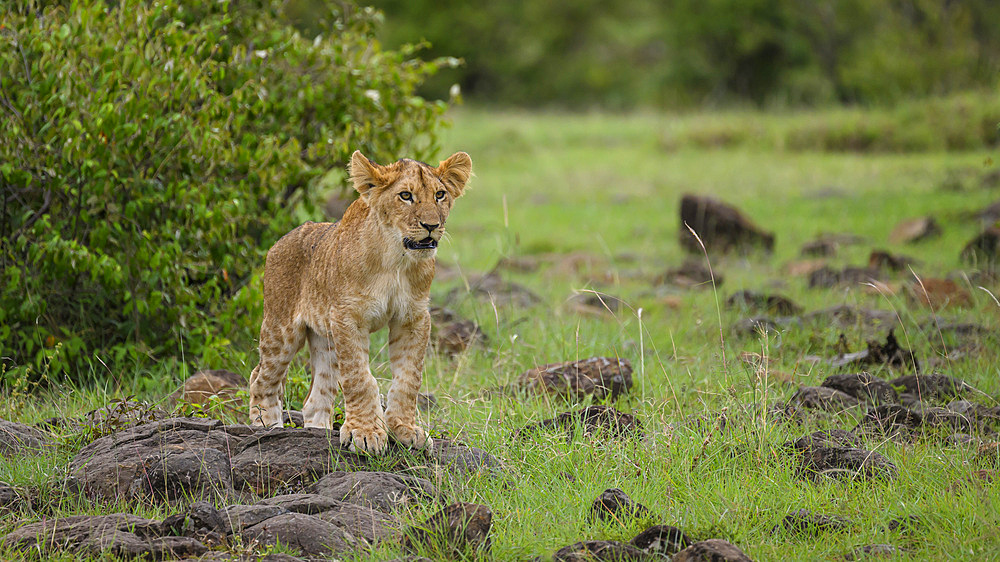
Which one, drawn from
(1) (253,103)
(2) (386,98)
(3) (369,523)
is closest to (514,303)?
(2) (386,98)

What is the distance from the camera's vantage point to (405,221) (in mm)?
4688

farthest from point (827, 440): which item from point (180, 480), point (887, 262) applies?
point (887, 262)

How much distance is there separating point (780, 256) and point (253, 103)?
7.15m

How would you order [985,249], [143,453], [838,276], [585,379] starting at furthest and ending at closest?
[985,249] < [838,276] < [585,379] < [143,453]

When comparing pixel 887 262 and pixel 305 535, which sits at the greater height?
pixel 305 535

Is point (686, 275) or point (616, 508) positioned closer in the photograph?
point (616, 508)

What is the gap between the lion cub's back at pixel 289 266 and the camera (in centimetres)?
551

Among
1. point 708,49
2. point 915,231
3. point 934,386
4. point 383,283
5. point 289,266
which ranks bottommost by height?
point 708,49

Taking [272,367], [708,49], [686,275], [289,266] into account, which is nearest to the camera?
[272,367]

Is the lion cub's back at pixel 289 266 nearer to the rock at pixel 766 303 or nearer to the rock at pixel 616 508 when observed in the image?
the rock at pixel 616 508

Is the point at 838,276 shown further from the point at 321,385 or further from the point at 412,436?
the point at 412,436

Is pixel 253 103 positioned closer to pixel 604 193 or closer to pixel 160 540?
pixel 160 540

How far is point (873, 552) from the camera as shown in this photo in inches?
172

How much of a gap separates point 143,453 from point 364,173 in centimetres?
176
